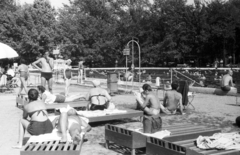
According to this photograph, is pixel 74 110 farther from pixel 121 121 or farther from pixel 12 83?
pixel 12 83

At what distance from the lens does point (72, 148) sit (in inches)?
202

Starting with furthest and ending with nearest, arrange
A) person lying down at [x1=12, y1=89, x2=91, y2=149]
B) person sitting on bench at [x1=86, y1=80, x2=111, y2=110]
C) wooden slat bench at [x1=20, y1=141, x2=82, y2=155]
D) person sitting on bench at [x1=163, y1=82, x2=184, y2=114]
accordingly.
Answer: person sitting on bench at [x1=163, y1=82, x2=184, y2=114] < person sitting on bench at [x1=86, y1=80, x2=111, y2=110] < person lying down at [x1=12, y1=89, x2=91, y2=149] < wooden slat bench at [x1=20, y1=141, x2=82, y2=155]

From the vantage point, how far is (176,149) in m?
4.63

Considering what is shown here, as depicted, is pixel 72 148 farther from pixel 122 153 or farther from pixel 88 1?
pixel 88 1

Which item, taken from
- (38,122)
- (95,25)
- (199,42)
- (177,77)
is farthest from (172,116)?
(95,25)

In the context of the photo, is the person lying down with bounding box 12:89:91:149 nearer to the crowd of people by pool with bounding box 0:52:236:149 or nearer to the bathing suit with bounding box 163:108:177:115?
the crowd of people by pool with bounding box 0:52:236:149

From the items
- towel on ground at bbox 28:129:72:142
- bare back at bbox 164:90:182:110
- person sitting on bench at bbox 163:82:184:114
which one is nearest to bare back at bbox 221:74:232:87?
person sitting on bench at bbox 163:82:184:114

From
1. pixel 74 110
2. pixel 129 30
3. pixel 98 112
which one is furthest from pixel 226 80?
pixel 129 30

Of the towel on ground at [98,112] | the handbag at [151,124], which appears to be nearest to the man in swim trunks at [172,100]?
the towel on ground at [98,112]

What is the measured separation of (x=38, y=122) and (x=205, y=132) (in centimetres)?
311

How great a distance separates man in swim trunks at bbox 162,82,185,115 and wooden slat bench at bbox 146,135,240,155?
443cm

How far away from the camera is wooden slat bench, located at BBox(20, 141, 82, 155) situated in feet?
16.2

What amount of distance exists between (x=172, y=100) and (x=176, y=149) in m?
5.18

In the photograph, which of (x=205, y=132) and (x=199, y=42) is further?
(x=199, y=42)
